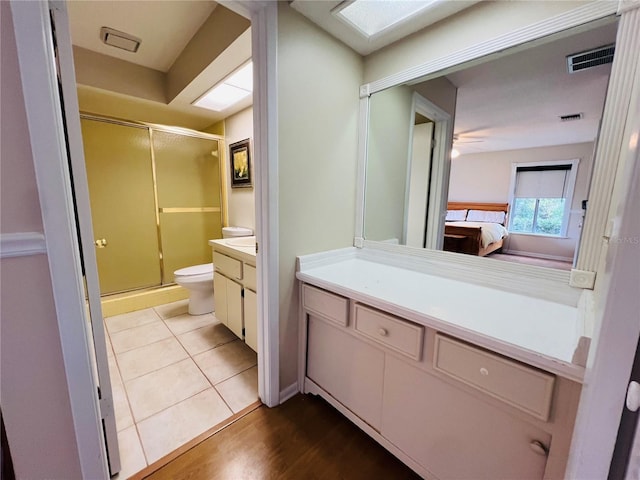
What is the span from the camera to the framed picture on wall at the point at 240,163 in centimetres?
279

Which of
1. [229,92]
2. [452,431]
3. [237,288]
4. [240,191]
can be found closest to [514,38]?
[452,431]

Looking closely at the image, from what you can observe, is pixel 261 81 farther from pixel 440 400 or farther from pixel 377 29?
pixel 440 400

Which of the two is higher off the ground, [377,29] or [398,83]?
[377,29]

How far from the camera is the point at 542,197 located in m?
1.18

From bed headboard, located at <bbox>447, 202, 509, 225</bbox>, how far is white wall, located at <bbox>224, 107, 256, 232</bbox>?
6.65 ft

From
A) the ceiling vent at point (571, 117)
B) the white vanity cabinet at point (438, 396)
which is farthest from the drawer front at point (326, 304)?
the ceiling vent at point (571, 117)

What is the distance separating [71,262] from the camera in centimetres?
81

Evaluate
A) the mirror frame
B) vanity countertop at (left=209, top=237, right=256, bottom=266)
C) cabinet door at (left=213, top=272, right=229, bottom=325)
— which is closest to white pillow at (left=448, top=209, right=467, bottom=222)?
the mirror frame

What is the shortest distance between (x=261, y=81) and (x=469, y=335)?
4.47ft

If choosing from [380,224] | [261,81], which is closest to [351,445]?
[380,224]

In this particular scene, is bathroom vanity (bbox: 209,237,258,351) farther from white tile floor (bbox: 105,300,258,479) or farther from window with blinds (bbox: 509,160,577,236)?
window with blinds (bbox: 509,160,577,236)

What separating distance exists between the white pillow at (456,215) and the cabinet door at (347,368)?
830 millimetres

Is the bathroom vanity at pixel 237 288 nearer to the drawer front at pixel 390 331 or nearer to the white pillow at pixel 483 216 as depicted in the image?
the drawer front at pixel 390 331

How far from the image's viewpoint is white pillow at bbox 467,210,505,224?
4.37 feet
